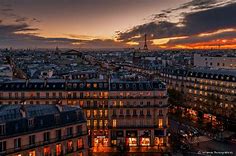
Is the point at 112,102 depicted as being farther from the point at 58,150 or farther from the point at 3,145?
the point at 3,145

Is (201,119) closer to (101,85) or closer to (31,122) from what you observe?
(101,85)

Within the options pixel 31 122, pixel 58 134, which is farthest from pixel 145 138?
pixel 31 122

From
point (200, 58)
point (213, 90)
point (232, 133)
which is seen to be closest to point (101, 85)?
point (232, 133)

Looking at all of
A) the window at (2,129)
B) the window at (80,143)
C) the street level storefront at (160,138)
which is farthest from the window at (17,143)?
the street level storefront at (160,138)

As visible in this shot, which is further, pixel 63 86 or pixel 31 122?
pixel 63 86

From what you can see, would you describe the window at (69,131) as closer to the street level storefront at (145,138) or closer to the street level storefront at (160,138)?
the street level storefront at (145,138)

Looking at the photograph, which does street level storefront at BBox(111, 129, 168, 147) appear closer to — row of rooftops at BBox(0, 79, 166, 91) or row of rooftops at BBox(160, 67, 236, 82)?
row of rooftops at BBox(0, 79, 166, 91)
